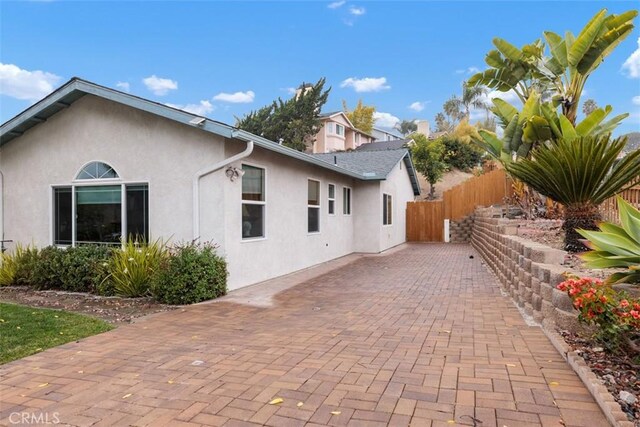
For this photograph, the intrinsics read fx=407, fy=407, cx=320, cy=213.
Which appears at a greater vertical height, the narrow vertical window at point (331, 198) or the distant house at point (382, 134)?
the distant house at point (382, 134)

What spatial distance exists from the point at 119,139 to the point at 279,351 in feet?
21.4

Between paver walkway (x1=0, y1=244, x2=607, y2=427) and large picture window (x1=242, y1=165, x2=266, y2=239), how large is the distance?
262 centimetres

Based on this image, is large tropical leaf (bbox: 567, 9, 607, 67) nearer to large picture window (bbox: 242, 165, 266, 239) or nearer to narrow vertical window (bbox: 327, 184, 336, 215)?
large picture window (bbox: 242, 165, 266, 239)

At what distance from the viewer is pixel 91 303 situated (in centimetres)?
732

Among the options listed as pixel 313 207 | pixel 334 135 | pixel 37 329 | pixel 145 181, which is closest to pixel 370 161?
pixel 313 207

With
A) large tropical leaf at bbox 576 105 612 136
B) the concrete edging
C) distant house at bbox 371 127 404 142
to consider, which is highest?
distant house at bbox 371 127 404 142

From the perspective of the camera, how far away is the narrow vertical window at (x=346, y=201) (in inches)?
602

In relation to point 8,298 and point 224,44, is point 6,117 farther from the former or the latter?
point 224,44

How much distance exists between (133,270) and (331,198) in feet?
24.8

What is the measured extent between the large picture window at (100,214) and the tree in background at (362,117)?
46.9m

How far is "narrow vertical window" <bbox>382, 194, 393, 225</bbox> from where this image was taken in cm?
1716

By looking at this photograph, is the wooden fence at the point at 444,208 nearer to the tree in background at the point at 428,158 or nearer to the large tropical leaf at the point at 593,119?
the tree in background at the point at 428,158

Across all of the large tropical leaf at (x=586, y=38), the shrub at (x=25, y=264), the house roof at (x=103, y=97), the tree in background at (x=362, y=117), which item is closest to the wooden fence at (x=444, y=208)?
the large tropical leaf at (x=586, y=38)

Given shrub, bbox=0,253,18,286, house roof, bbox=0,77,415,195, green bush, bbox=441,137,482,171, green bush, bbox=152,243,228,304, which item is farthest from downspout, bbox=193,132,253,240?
green bush, bbox=441,137,482,171
